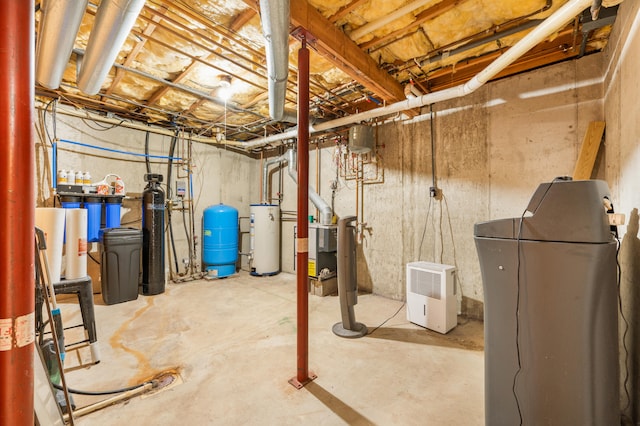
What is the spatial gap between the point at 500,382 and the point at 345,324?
1.66 m

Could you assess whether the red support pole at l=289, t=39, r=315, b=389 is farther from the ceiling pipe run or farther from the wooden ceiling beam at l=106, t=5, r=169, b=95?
the ceiling pipe run

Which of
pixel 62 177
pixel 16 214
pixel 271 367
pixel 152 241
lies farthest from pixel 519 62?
pixel 62 177

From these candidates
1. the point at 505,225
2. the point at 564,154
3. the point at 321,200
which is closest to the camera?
the point at 505,225

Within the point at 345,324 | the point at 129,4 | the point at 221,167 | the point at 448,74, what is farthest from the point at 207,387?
the point at 221,167

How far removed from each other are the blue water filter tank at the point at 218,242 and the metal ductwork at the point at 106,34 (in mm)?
2904

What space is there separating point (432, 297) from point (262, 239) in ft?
10.9

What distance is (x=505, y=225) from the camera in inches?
51.9

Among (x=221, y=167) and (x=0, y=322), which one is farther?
(x=221, y=167)

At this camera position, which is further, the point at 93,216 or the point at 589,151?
the point at 93,216

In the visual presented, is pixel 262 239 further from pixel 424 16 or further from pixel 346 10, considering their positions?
pixel 424 16

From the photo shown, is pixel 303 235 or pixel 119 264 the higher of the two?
pixel 303 235

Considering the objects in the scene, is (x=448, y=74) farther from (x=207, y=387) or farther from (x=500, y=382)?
(x=207, y=387)

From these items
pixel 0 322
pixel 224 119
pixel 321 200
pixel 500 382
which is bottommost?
pixel 500 382

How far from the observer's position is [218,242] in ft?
16.8
